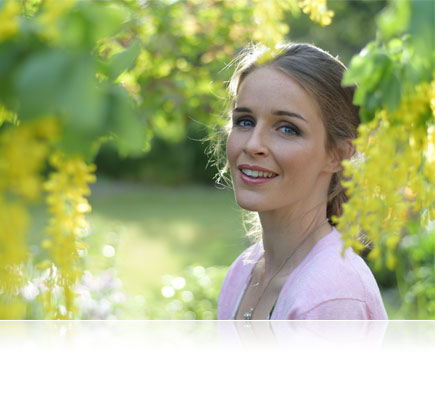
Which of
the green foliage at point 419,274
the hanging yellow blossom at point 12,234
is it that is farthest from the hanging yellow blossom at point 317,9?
the green foliage at point 419,274

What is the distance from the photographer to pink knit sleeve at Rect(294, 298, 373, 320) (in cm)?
143

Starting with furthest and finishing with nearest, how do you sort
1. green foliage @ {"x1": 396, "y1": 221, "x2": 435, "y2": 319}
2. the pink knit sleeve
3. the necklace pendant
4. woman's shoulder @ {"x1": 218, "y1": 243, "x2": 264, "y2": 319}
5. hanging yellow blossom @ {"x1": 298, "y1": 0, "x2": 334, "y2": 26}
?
1. green foliage @ {"x1": 396, "y1": 221, "x2": 435, "y2": 319}
2. woman's shoulder @ {"x1": 218, "y1": 243, "x2": 264, "y2": 319}
3. the necklace pendant
4. the pink knit sleeve
5. hanging yellow blossom @ {"x1": 298, "y1": 0, "x2": 334, "y2": 26}

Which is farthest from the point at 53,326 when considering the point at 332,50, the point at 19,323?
the point at 332,50

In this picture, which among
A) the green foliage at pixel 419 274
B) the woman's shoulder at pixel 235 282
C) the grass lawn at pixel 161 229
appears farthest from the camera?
the grass lawn at pixel 161 229

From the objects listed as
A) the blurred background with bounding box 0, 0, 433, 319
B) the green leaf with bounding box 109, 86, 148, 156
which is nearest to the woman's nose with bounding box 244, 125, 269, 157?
the blurred background with bounding box 0, 0, 433, 319

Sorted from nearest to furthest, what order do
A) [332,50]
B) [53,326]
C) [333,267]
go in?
[333,267], [53,326], [332,50]

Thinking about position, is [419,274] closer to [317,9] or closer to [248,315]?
[248,315]

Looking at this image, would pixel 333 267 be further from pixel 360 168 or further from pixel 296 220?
pixel 360 168

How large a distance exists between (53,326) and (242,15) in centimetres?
172

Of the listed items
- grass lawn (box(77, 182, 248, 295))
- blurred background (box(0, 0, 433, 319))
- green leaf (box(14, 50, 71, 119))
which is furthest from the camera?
grass lawn (box(77, 182, 248, 295))

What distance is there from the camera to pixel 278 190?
5.25ft

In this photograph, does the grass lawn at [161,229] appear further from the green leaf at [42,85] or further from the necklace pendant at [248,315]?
the green leaf at [42,85]

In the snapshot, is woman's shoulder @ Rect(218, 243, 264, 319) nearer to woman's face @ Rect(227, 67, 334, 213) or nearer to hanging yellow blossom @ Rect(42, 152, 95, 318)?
woman's face @ Rect(227, 67, 334, 213)

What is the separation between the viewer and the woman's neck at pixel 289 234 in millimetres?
1666
